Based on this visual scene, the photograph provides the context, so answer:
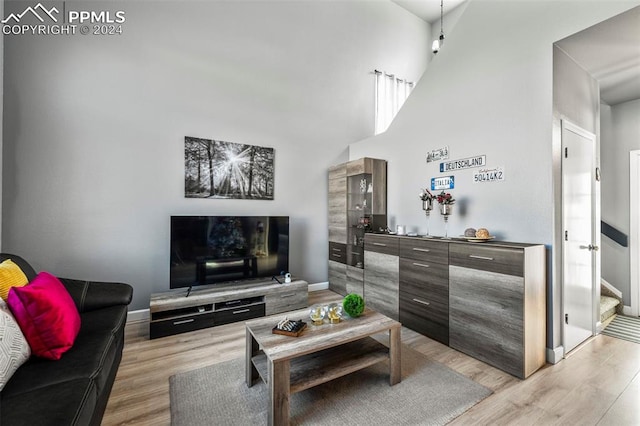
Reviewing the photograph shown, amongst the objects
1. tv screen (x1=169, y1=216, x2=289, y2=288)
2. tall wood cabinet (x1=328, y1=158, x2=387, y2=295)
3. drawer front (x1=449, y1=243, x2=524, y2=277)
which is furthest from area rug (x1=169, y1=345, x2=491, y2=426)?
tall wood cabinet (x1=328, y1=158, x2=387, y2=295)

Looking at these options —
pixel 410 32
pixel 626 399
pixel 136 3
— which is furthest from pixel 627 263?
pixel 136 3

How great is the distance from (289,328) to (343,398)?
2.01 ft

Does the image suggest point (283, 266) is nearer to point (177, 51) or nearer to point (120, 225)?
point (120, 225)

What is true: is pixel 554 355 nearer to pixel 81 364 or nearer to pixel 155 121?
pixel 81 364

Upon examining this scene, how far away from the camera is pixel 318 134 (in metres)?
4.40

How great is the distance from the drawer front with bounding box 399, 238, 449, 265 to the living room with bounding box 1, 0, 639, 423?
1.91 ft

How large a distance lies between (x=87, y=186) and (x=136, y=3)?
7.12 ft

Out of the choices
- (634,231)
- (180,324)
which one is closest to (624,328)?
(634,231)

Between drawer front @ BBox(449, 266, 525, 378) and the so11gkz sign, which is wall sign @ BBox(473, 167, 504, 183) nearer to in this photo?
drawer front @ BBox(449, 266, 525, 378)

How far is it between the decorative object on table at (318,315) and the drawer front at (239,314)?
137 centimetres

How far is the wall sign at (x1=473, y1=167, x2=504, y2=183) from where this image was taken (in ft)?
8.59

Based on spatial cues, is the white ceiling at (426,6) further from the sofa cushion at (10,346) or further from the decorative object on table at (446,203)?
the sofa cushion at (10,346)

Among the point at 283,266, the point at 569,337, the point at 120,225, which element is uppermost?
the point at 120,225

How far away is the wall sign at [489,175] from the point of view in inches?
103
